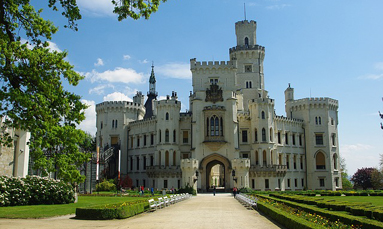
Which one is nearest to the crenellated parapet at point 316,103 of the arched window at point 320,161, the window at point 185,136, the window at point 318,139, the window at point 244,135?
the window at point 318,139

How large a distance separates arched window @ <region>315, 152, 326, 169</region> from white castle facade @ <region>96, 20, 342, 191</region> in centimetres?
17

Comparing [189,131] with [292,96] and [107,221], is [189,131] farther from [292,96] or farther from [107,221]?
[107,221]

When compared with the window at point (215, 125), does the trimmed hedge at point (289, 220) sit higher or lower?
Answer: lower

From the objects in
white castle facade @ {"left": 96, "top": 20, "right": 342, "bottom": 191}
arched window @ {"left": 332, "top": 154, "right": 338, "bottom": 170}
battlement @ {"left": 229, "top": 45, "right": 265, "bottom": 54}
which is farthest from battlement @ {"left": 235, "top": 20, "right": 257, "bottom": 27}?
arched window @ {"left": 332, "top": 154, "right": 338, "bottom": 170}

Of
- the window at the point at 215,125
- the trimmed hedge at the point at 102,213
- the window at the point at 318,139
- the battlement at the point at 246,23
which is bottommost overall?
the trimmed hedge at the point at 102,213

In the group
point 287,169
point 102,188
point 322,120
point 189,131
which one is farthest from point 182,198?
point 322,120

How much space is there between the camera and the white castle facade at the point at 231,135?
58531mm

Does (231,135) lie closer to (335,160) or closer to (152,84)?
(335,160)

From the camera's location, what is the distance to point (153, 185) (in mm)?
61281

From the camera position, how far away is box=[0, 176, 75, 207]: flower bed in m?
25.8

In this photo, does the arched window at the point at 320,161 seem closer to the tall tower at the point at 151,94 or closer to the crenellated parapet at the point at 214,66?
the crenellated parapet at the point at 214,66

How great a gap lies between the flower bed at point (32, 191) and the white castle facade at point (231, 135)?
27.2 metres

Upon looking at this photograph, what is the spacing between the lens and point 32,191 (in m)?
28.0

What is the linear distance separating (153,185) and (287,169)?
23.7 metres
